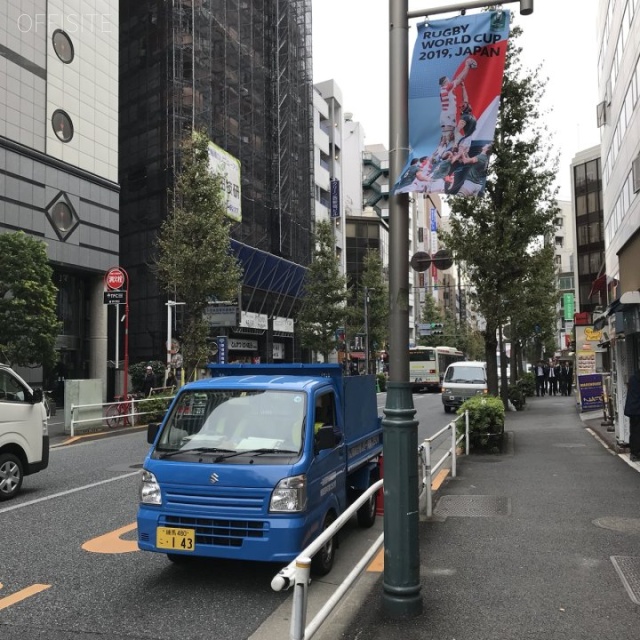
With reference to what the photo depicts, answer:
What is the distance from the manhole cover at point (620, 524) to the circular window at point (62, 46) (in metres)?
30.5

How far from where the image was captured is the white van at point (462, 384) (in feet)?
81.3

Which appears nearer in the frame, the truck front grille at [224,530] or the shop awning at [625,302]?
the truck front grille at [224,530]

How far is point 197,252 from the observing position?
24.8 meters

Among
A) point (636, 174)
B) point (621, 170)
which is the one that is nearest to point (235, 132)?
point (621, 170)

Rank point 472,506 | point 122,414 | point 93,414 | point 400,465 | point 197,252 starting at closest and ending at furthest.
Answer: point 400,465
point 472,506
point 93,414
point 122,414
point 197,252

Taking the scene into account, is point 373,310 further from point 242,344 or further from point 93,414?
point 93,414

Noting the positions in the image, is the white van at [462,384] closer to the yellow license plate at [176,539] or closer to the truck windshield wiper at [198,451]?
the truck windshield wiper at [198,451]

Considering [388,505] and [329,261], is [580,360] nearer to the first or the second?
[329,261]

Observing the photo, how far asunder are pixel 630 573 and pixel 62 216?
94.9 feet

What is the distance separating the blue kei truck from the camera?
16.4ft

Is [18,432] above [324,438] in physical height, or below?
below

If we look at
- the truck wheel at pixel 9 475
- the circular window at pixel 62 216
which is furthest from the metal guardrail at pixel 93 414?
the circular window at pixel 62 216

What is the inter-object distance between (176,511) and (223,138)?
123 ft

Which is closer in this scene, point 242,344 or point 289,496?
point 289,496
